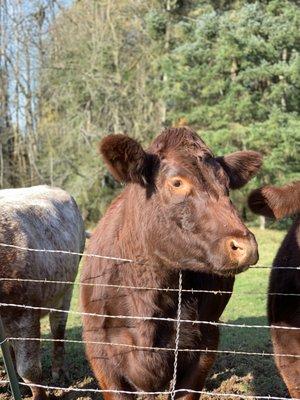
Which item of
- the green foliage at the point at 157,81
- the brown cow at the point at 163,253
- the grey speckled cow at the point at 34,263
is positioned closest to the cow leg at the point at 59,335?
the grey speckled cow at the point at 34,263

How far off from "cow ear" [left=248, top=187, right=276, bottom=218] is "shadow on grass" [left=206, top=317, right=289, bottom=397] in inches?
91.5

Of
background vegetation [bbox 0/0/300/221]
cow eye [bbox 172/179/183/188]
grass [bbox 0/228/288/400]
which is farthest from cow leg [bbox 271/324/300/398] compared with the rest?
background vegetation [bbox 0/0/300/221]

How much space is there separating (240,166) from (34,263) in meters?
1.95

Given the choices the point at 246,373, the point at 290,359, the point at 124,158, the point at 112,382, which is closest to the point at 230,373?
the point at 246,373

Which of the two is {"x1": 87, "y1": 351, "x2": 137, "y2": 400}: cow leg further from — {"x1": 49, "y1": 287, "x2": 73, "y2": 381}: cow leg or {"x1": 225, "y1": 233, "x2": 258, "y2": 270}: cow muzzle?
{"x1": 49, "y1": 287, "x2": 73, "y2": 381}: cow leg

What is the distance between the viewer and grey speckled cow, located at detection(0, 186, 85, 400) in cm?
411

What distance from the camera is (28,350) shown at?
420cm

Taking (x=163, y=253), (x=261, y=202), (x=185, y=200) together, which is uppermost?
(x=185, y=200)

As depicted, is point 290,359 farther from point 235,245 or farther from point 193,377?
point 235,245

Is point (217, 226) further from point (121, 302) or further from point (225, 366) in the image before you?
point (225, 366)

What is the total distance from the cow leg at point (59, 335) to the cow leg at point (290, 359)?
2.58 m

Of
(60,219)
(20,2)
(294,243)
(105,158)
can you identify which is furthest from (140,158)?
(20,2)

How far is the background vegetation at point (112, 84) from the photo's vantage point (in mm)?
20281

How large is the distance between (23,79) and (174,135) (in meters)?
19.6
